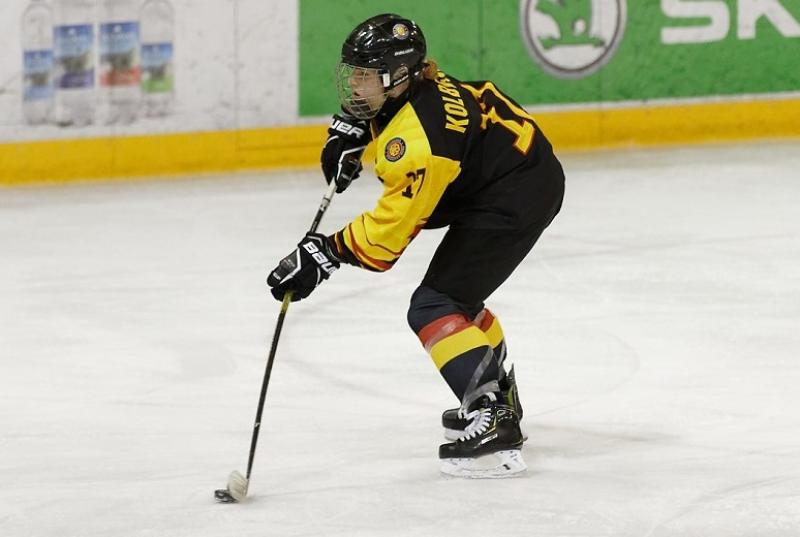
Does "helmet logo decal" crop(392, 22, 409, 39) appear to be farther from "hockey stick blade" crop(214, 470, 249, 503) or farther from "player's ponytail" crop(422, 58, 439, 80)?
"hockey stick blade" crop(214, 470, 249, 503)

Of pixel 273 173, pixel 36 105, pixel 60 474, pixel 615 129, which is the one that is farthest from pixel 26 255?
pixel 615 129

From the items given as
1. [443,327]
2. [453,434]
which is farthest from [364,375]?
[443,327]

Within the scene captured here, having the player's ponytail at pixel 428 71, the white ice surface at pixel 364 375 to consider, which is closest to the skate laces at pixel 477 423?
the white ice surface at pixel 364 375

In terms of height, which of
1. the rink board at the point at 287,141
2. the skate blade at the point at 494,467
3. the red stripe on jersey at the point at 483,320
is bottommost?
the rink board at the point at 287,141

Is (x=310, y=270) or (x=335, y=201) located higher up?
(x=310, y=270)

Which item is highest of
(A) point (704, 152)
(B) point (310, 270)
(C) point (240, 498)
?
(B) point (310, 270)

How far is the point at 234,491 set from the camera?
3.47m

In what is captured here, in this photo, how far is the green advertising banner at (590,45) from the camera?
8047mm

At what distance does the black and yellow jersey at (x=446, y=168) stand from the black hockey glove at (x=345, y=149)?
0.11 meters

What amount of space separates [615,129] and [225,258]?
10.5 ft

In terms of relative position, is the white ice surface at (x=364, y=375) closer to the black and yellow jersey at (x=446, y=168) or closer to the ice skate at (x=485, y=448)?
the ice skate at (x=485, y=448)

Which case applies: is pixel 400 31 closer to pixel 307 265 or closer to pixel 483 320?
pixel 307 265

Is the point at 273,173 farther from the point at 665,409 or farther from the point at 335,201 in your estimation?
the point at 665,409

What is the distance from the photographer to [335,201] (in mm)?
→ 7266
